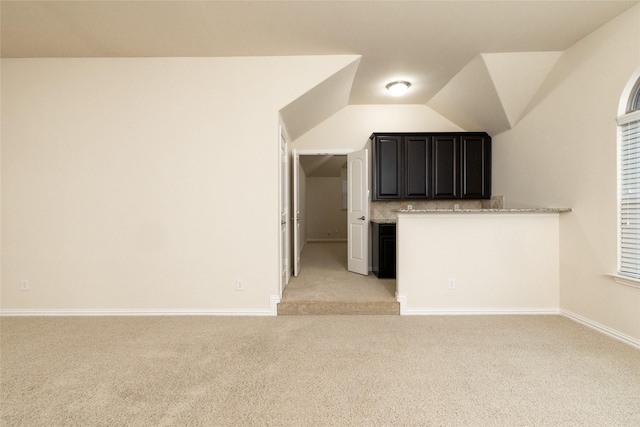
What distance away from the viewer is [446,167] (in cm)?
447

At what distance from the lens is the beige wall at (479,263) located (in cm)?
317

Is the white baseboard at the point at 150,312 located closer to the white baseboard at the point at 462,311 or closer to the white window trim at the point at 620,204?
the white baseboard at the point at 462,311

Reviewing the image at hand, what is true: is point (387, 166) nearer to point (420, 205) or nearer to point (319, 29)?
point (420, 205)

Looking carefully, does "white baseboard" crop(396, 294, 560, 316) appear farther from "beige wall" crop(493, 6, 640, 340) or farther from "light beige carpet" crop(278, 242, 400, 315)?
"beige wall" crop(493, 6, 640, 340)

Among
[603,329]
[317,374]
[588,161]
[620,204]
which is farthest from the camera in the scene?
[588,161]

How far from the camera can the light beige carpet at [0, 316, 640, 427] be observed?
5.42 feet

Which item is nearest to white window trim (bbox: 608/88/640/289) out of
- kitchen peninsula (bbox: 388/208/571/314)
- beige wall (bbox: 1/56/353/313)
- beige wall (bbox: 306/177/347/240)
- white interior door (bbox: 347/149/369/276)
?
kitchen peninsula (bbox: 388/208/571/314)

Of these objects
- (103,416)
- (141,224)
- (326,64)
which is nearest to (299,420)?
(103,416)

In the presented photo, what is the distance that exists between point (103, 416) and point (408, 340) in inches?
87.0

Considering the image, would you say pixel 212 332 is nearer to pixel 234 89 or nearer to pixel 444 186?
pixel 234 89

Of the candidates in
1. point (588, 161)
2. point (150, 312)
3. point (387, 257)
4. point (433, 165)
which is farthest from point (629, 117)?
point (150, 312)

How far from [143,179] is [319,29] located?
7.89ft

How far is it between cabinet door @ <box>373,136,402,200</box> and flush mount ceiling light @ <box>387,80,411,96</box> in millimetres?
697

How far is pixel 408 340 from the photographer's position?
8.43 feet
